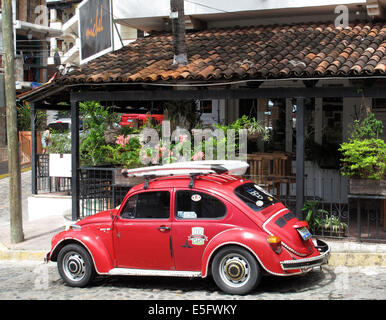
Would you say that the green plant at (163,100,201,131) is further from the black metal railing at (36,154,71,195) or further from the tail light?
the tail light

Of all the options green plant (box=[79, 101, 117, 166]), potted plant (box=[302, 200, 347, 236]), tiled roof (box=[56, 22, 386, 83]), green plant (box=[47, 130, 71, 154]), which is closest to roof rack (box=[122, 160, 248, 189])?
potted plant (box=[302, 200, 347, 236])

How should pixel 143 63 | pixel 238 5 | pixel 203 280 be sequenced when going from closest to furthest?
pixel 203 280 → pixel 143 63 → pixel 238 5

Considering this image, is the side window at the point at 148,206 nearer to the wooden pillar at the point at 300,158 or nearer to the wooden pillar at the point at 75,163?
the wooden pillar at the point at 300,158

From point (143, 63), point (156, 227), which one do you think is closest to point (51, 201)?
point (143, 63)

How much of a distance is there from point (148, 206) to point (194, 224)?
0.78 metres

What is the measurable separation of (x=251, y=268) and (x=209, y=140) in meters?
4.33

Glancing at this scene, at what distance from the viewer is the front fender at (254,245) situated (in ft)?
21.7

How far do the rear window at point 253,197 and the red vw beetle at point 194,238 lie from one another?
0.02 m

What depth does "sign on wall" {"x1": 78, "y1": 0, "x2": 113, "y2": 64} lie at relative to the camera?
40.7 ft

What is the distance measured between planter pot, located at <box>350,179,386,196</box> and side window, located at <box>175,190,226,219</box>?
3.15 meters

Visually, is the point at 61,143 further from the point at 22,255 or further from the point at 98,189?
the point at 22,255

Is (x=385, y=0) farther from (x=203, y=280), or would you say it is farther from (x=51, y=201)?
(x=51, y=201)

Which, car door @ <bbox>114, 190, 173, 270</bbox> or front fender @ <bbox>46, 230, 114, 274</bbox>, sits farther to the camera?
front fender @ <bbox>46, 230, 114, 274</bbox>

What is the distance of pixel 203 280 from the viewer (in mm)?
7922
